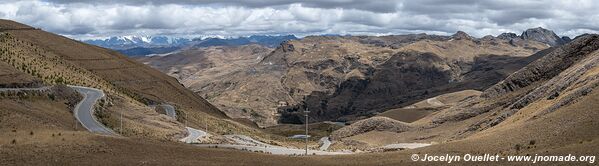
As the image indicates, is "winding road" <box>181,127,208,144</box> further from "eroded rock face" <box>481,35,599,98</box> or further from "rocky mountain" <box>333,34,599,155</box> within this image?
"eroded rock face" <box>481,35,599,98</box>

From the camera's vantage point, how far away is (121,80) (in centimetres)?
13825

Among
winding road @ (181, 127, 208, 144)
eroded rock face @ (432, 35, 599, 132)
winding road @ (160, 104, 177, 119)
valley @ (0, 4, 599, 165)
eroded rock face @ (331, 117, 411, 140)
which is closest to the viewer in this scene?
valley @ (0, 4, 599, 165)

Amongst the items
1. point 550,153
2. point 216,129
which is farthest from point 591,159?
point 216,129

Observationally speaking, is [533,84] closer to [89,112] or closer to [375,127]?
[375,127]

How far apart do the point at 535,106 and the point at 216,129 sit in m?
62.4

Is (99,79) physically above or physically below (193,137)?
above

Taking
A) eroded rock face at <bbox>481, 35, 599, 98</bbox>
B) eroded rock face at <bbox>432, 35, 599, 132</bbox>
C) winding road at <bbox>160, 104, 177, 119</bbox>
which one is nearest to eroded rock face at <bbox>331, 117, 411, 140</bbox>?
eroded rock face at <bbox>432, 35, 599, 132</bbox>

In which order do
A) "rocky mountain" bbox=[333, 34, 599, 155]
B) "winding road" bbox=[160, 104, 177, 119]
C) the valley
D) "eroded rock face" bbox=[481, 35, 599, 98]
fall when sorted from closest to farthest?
the valley, "rocky mountain" bbox=[333, 34, 599, 155], "eroded rock face" bbox=[481, 35, 599, 98], "winding road" bbox=[160, 104, 177, 119]

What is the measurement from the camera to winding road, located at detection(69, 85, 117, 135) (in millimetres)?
64125

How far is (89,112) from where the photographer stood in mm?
73500

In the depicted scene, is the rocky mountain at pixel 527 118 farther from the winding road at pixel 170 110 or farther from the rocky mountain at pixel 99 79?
the rocky mountain at pixel 99 79

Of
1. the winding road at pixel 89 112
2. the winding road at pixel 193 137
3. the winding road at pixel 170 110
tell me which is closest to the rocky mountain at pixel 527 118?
the winding road at pixel 193 137

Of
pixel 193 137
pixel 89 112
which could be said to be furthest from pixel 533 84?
pixel 89 112

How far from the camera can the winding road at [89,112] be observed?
2525 inches
